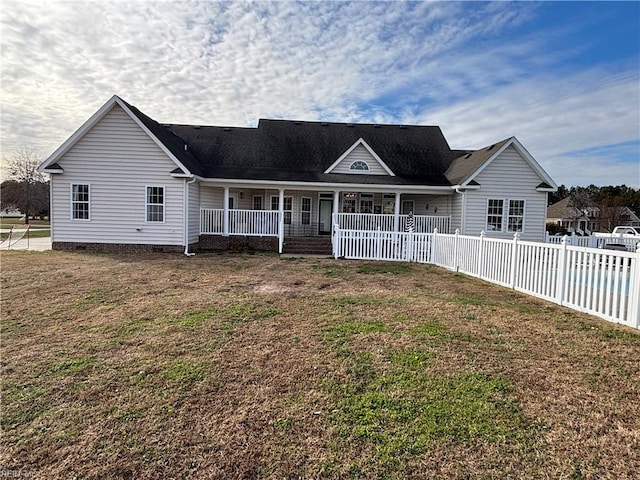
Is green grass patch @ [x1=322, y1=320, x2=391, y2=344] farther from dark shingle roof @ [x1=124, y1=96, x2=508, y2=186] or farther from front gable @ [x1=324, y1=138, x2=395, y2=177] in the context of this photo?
front gable @ [x1=324, y1=138, x2=395, y2=177]

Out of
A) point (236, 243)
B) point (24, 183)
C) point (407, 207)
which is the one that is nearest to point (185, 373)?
point (236, 243)

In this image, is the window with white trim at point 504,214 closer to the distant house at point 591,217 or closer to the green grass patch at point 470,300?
the green grass patch at point 470,300

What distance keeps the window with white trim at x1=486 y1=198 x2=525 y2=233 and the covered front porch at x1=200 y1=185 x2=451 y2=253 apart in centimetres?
187

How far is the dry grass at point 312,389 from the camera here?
2637mm

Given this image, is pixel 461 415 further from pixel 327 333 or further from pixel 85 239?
pixel 85 239

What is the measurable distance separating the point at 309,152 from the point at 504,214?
10396 mm

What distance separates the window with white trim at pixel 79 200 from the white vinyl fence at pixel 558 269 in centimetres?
1395

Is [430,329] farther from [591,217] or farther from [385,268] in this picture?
[591,217]

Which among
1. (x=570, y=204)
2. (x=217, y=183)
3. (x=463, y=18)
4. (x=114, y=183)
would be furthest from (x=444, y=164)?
(x=570, y=204)

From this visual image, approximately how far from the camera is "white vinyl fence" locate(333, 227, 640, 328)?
18.8 feet

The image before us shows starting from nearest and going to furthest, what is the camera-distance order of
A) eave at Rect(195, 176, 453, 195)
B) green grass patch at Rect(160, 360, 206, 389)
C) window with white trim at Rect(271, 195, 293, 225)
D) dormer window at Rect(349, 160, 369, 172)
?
green grass patch at Rect(160, 360, 206, 389) → eave at Rect(195, 176, 453, 195) → dormer window at Rect(349, 160, 369, 172) → window with white trim at Rect(271, 195, 293, 225)

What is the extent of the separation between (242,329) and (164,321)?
1.35 m

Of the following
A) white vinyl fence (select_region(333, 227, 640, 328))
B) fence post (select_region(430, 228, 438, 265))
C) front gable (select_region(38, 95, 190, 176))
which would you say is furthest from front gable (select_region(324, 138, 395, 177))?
front gable (select_region(38, 95, 190, 176))

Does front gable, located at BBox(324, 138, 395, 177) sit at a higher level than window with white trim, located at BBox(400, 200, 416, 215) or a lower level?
higher
